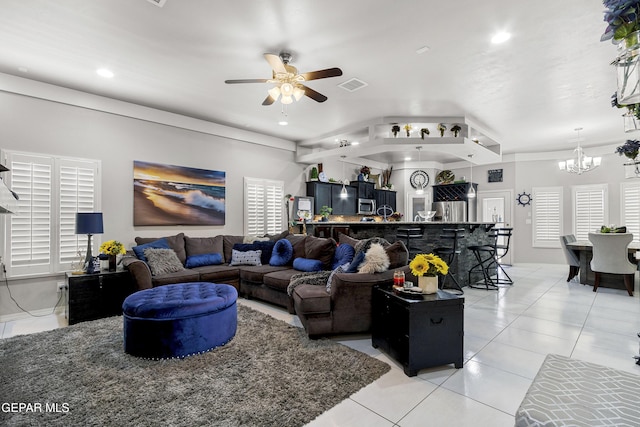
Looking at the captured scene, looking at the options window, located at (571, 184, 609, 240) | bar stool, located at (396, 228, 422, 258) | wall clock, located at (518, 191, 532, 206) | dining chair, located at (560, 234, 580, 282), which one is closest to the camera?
bar stool, located at (396, 228, 422, 258)

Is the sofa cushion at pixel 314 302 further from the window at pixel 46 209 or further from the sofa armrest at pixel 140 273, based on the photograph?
the window at pixel 46 209

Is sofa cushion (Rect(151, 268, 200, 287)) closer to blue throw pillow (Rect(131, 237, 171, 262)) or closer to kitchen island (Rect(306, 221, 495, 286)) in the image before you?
blue throw pillow (Rect(131, 237, 171, 262))

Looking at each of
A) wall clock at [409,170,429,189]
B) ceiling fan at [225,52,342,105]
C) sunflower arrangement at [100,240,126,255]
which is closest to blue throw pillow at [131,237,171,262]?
sunflower arrangement at [100,240,126,255]

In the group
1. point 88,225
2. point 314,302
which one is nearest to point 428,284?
point 314,302

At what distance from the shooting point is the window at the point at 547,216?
26.1 feet

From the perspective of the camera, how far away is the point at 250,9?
2.67 meters

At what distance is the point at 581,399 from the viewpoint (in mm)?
1010

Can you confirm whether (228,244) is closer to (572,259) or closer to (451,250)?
(451,250)

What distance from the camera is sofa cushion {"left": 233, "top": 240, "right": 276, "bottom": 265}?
5.26 metres

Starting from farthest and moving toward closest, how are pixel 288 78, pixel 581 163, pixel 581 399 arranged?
pixel 581 163 → pixel 288 78 → pixel 581 399

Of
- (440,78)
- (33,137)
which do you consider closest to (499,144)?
(440,78)

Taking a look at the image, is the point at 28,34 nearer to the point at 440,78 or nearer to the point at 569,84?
the point at 440,78

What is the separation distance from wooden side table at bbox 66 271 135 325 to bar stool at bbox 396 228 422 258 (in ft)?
14.0

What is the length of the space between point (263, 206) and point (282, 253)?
1.91m
